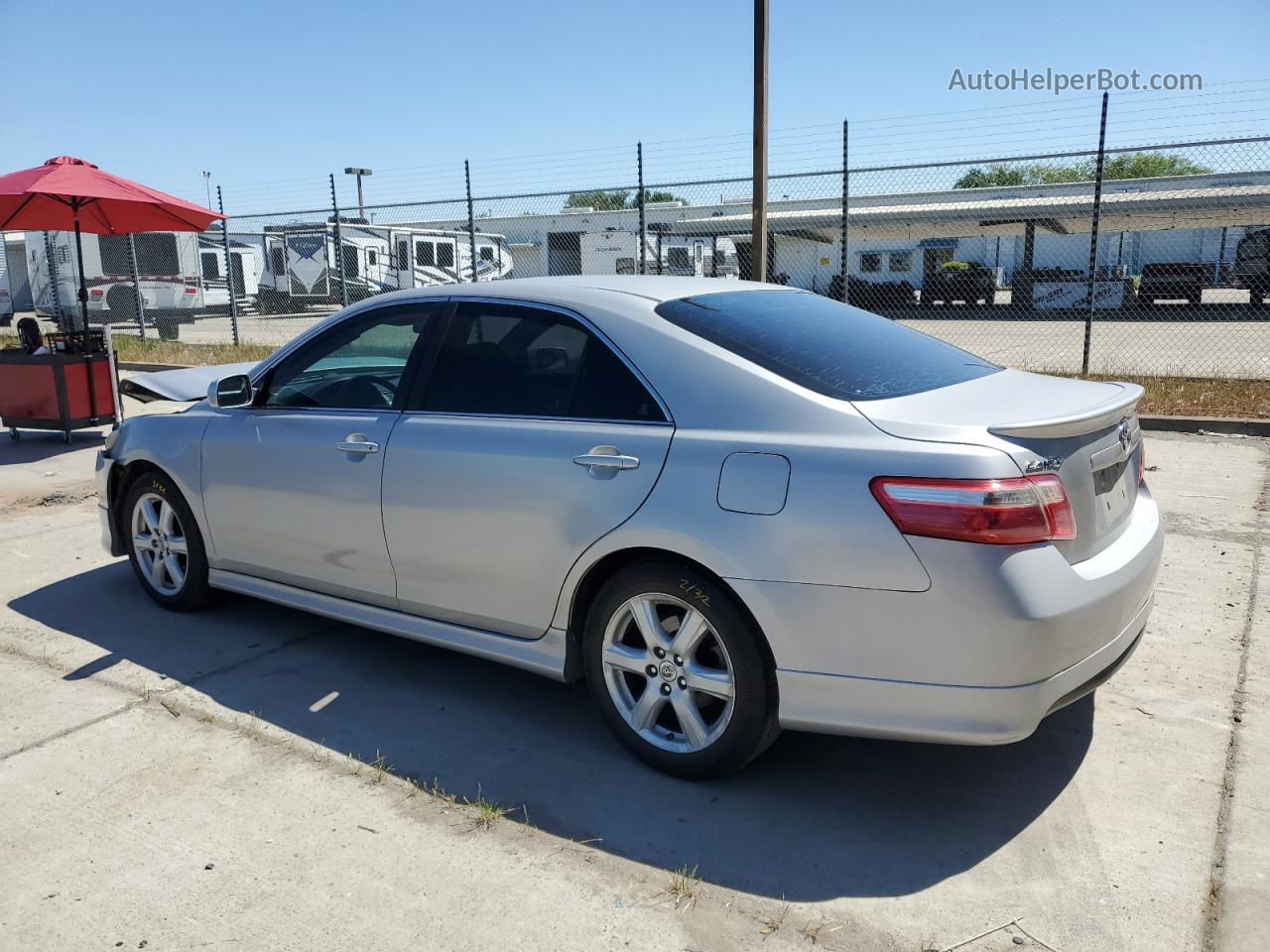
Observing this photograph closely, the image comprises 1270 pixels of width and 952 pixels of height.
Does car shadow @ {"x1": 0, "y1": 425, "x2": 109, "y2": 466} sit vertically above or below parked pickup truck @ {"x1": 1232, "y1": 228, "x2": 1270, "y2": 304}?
below

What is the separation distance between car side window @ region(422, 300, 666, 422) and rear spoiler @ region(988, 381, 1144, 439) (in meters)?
1.04

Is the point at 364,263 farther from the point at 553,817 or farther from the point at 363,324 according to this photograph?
the point at 553,817

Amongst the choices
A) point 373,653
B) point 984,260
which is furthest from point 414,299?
point 984,260

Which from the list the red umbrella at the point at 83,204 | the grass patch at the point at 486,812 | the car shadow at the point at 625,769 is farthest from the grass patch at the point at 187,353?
the grass patch at the point at 486,812

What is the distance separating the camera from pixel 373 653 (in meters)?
4.39

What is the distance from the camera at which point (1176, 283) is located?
91.2 feet

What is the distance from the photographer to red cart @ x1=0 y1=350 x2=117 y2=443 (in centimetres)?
938

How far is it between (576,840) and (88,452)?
315 inches

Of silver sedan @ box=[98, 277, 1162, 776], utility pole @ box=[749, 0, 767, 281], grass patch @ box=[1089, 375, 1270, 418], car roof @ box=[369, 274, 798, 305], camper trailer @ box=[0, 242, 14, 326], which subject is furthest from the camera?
camper trailer @ box=[0, 242, 14, 326]

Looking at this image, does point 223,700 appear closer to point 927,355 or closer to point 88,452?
point 927,355

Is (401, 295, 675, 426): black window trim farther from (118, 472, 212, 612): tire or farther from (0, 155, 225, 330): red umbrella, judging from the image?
(0, 155, 225, 330): red umbrella

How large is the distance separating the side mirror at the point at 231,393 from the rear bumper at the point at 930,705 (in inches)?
106

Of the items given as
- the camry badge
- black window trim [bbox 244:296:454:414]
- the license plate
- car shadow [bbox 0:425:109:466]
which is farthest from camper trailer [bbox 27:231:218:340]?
the camry badge

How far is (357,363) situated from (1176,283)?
2888 centimetres
